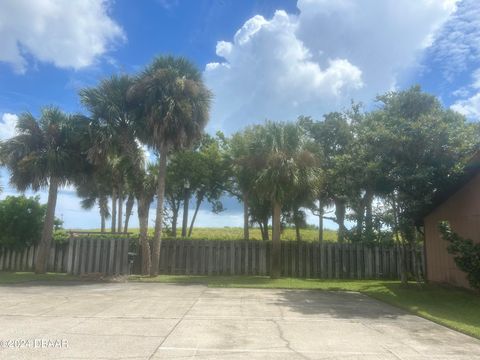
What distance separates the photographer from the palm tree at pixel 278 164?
Result: 58.9ft

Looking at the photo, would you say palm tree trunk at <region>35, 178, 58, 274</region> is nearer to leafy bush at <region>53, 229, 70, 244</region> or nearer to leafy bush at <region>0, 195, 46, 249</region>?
leafy bush at <region>53, 229, 70, 244</region>

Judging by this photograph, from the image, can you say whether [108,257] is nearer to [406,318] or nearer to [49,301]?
[49,301]

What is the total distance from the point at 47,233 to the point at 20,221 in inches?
73.4

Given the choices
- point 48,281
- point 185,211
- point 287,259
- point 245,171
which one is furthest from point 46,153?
point 287,259

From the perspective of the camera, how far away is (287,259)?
2033 cm

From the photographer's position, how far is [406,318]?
928cm

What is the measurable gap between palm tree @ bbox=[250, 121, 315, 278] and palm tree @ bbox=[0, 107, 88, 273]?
8.02 meters

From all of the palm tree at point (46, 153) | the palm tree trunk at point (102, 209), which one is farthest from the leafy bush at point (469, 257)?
the palm tree trunk at point (102, 209)

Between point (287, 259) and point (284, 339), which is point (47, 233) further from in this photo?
point (284, 339)

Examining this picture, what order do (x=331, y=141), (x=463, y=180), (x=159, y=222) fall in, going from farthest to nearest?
(x=331, y=141) → (x=159, y=222) → (x=463, y=180)

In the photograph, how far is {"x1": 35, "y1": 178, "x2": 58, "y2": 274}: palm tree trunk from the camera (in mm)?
18906

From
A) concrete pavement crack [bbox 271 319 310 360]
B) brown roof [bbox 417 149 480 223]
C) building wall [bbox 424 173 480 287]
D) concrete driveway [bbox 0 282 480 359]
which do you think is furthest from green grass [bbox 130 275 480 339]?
concrete pavement crack [bbox 271 319 310 360]

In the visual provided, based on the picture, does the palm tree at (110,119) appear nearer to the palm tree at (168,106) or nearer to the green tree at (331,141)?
the palm tree at (168,106)

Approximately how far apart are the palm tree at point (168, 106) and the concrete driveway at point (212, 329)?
27.3ft
